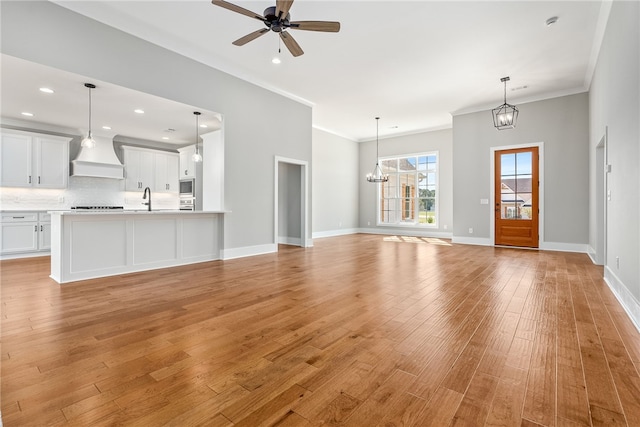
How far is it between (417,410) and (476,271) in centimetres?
369

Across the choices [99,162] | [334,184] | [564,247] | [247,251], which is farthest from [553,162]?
[99,162]

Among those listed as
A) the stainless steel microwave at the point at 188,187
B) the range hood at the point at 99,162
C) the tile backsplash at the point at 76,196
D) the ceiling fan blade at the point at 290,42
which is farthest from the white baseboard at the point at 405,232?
the range hood at the point at 99,162

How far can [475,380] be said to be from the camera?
5.60 feet

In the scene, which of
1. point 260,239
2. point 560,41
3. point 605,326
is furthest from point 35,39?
point 560,41

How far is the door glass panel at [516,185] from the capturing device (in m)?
7.05

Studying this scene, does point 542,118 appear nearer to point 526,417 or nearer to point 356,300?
point 356,300

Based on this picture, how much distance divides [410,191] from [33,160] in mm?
10191

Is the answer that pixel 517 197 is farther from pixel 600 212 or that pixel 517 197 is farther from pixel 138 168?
pixel 138 168

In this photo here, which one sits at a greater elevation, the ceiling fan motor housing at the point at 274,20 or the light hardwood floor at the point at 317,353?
the ceiling fan motor housing at the point at 274,20

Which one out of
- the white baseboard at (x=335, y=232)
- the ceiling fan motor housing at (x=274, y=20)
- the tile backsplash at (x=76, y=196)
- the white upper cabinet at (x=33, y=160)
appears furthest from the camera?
the white baseboard at (x=335, y=232)

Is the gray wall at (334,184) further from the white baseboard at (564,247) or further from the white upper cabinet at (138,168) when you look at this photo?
the white baseboard at (564,247)

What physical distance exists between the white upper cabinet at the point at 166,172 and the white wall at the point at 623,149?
930 cm

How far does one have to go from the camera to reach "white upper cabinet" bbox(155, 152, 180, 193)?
328 inches

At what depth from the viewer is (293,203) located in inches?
305
